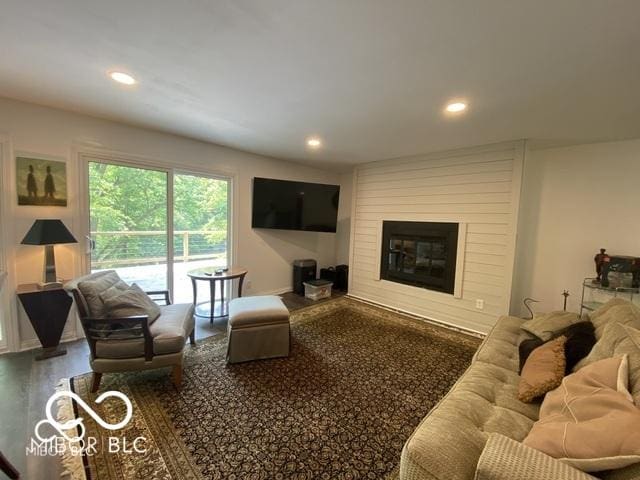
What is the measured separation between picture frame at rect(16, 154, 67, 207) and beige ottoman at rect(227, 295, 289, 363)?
6.78 ft

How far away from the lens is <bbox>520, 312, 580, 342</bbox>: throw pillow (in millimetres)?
1917

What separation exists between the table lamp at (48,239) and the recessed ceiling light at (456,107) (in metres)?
3.57

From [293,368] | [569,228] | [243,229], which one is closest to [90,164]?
[243,229]

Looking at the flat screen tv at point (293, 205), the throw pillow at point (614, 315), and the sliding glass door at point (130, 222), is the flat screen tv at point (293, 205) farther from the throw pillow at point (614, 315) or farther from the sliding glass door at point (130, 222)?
the throw pillow at point (614, 315)

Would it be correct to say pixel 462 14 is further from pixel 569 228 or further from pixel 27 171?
pixel 27 171

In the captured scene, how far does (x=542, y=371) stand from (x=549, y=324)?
746 millimetres

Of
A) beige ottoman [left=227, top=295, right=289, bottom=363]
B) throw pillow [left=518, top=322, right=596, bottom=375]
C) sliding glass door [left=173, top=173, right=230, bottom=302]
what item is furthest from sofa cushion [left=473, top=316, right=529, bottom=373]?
sliding glass door [left=173, top=173, right=230, bottom=302]

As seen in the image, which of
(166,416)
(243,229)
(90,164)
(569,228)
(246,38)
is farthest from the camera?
(243,229)

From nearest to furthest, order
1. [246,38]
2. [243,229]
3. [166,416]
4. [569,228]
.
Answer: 1. [246,38]
2. [166,416]
3. [569,228]
4. [243,229]

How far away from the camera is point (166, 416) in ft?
5.92

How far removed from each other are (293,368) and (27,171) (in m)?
3.07

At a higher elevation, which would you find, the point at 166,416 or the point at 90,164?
the point at 90,164

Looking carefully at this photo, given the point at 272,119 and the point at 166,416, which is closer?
the point at 166,416

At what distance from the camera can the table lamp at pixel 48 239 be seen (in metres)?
2.40
